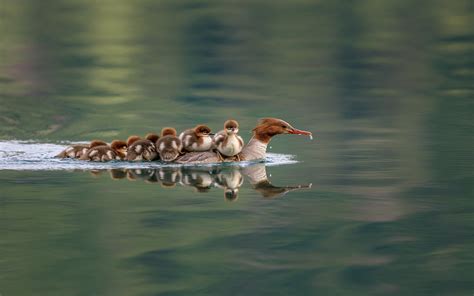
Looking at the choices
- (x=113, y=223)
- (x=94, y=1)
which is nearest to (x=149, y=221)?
(x=113, y=223)

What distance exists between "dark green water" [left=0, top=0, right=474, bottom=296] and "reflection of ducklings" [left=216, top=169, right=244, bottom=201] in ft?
0.17

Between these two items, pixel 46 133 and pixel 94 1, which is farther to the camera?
pixel 94 1

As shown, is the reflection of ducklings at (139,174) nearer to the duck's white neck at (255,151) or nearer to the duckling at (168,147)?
the duckling at (168,147)

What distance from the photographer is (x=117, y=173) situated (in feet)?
33.6

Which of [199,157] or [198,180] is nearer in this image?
[198,180]

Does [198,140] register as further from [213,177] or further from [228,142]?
[213,177]

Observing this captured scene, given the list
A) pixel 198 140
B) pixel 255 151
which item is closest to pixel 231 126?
pixel 198 140

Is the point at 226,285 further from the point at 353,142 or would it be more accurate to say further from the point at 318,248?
the point at 353,142

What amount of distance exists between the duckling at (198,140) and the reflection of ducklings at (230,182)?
14.9 inches

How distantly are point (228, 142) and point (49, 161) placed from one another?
67.1 inches

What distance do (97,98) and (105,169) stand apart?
6461mm

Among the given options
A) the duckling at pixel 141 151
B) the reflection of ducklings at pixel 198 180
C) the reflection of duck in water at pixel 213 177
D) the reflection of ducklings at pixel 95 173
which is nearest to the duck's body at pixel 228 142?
the reflection of duck in water at pixel 213 177

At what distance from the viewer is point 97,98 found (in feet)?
55.0

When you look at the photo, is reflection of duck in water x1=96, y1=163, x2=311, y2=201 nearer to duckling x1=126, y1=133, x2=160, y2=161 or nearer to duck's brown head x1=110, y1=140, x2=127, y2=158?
duckling x1=126, y1=133, x2=160, y2=161
